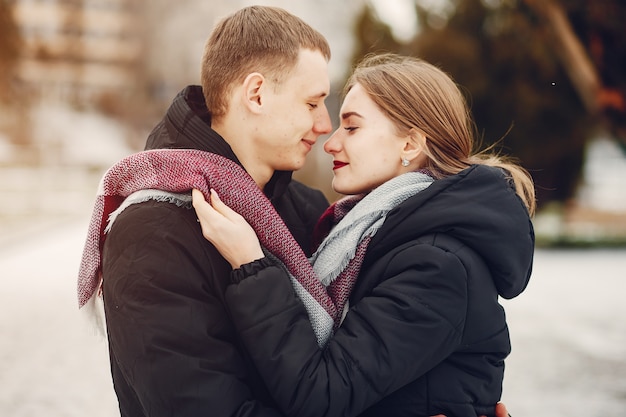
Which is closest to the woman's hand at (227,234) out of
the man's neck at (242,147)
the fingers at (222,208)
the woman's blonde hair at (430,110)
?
the fingers at (222,208)

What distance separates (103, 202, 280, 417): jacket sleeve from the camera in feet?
5.86

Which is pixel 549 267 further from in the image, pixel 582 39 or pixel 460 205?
pixel 460 205

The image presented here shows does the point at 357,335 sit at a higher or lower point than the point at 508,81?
higher

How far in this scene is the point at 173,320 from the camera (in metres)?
1.79

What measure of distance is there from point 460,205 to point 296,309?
0.51 meters

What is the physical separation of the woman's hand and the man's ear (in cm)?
39

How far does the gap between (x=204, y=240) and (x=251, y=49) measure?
0.60 m

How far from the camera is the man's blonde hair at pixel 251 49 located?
2.15m

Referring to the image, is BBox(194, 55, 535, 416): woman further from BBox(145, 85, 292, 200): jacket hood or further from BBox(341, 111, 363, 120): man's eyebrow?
BBox(145, 85, 292, 200): jacket hood

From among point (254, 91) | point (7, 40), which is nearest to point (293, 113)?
point (254, 91)

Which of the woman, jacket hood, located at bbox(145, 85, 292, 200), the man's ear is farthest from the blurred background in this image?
the man's ear

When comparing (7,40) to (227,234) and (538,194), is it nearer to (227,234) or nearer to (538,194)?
(538,194)

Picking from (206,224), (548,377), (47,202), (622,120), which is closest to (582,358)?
(548,377)

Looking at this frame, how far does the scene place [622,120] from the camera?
708 centimetres
